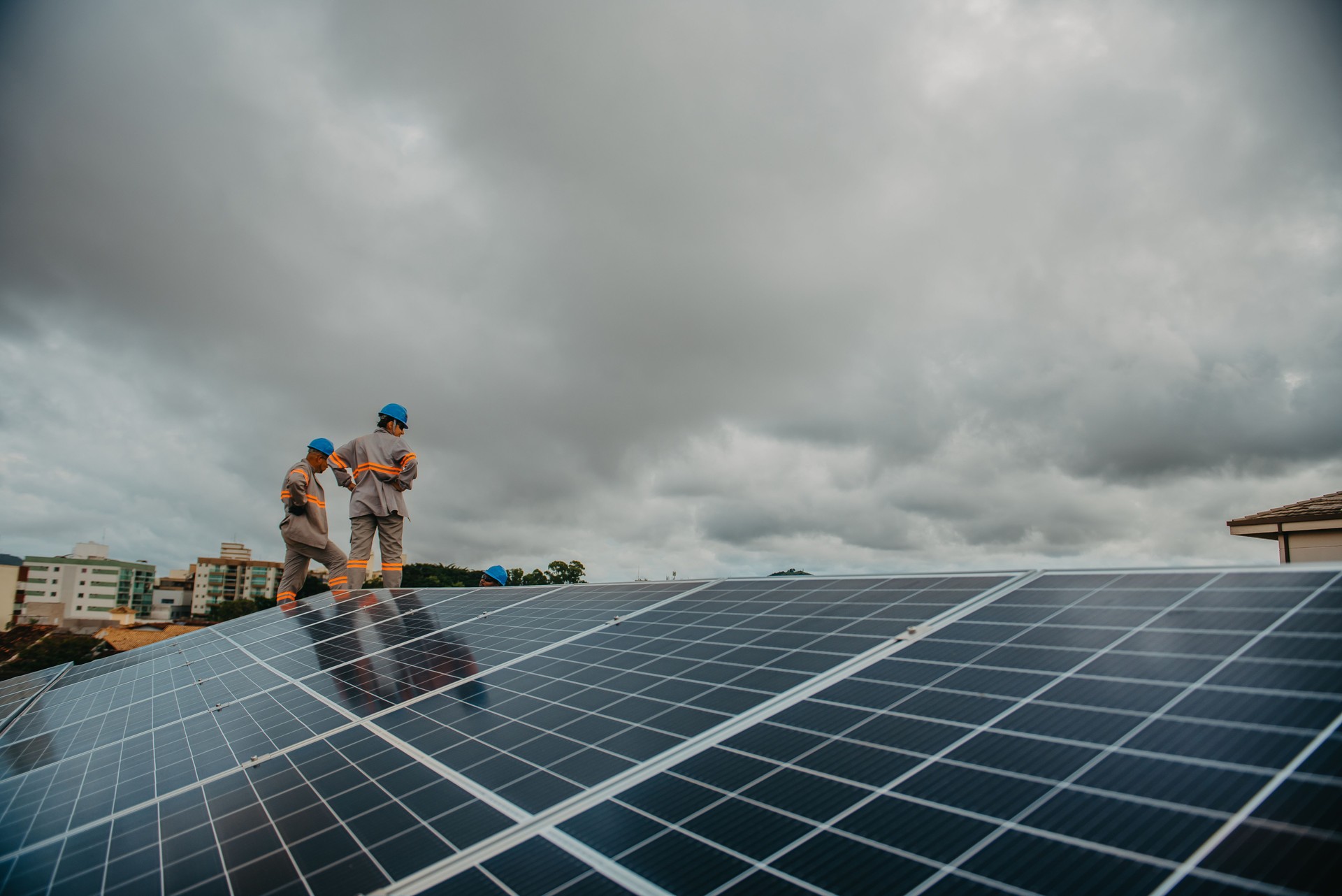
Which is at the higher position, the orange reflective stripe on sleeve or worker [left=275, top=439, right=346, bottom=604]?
the orange reflective stripe on sleeve

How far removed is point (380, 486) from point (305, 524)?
7.21ft

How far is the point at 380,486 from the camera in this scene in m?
17.1

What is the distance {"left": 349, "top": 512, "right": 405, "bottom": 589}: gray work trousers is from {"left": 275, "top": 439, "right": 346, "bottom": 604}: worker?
56 centimetres

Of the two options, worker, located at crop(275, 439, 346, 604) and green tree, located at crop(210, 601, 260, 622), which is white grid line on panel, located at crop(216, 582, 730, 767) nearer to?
worker, located at crop(275, 439, 346, 604)

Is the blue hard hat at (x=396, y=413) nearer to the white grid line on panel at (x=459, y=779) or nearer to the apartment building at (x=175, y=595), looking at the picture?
the white grid line on panel at (x=459, y=779)

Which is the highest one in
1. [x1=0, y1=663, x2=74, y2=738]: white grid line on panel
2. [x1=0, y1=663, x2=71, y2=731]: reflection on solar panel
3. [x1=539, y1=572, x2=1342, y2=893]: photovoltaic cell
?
[x1=539, y1=572, x2=1342, y2=893]: photovoltaic cell

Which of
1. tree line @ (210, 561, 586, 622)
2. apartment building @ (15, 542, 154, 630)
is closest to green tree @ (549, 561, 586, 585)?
tree line @ (210, 561, 586, 622)

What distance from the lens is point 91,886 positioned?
14.4 ft

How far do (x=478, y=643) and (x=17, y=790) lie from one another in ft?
16.5

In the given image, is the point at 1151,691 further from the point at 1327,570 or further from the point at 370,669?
the point at 370,669

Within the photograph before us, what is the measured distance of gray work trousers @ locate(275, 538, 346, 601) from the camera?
17406 millimetres

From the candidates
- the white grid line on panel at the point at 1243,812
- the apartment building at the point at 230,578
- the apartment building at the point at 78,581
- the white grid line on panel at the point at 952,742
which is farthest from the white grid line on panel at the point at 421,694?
the apartment building at the point at 230,578

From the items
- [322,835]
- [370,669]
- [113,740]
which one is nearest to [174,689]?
[113,740]

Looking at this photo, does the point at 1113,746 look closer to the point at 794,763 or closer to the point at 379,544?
the point at 794,763
